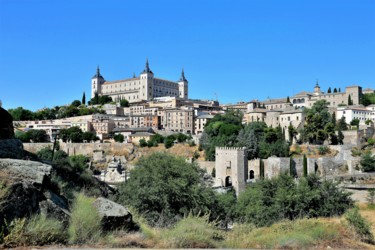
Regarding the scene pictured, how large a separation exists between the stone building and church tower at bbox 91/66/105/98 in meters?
106

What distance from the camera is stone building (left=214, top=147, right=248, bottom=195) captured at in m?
43.6

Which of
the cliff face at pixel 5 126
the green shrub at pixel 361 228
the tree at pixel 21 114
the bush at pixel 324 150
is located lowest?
the green shrub at pixel 361 228

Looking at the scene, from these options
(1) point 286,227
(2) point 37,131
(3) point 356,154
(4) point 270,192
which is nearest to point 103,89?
(2) point 37,131

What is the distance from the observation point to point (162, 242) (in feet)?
25.3

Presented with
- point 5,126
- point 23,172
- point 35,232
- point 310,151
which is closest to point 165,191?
point 5,126

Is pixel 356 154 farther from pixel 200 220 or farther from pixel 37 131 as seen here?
pixel 37 131

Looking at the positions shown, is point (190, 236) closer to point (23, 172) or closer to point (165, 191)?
point (23, 172)

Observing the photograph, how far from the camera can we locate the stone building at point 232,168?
143ft

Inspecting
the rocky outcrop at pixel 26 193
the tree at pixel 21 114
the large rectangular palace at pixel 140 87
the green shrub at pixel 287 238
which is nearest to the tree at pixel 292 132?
the green shrub at pixel 287 238

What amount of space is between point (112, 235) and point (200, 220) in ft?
6.53

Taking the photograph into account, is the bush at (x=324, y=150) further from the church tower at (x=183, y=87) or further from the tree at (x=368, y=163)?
the church tower at (x=183, y=87)

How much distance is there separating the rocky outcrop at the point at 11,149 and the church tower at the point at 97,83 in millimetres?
136295

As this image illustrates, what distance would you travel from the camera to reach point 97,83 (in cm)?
14562

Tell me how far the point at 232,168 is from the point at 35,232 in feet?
126
